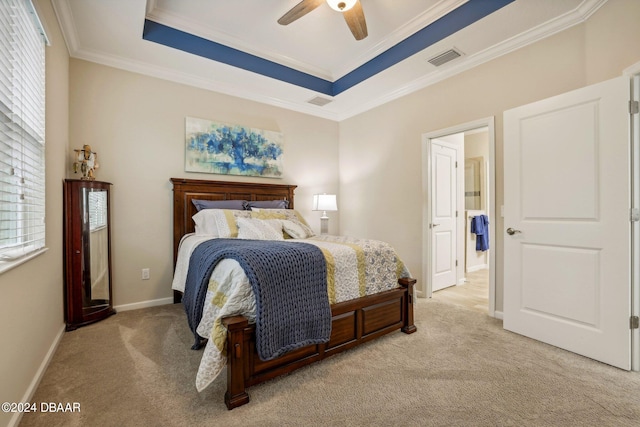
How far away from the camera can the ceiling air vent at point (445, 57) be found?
2887 millimetres


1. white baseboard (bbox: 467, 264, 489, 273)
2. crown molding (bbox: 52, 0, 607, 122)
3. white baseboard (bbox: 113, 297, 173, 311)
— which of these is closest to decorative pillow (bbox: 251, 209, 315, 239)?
white baseboard (bbox: 113, 297, 173, 311)

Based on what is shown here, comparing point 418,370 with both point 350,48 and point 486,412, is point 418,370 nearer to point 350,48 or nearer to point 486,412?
point 486,412

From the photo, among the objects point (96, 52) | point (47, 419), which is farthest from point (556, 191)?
point (96, 52)

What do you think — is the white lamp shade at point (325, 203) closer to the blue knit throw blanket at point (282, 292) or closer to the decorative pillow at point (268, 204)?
the decorative pillow at point (268, 204)

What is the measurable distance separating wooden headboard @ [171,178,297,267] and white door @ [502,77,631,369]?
9.17 feet

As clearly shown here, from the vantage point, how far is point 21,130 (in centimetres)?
164

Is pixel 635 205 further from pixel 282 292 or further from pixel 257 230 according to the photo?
pixel 257 230

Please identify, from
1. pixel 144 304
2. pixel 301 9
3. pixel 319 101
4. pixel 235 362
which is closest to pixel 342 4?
pixel 301 9

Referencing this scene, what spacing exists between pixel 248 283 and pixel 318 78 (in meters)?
3.13

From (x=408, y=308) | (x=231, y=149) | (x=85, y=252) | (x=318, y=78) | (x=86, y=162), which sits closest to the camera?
(x=408, y=308)

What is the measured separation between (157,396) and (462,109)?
3606mm

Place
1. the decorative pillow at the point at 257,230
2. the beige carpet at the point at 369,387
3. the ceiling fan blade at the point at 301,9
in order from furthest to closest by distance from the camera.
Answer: the decorative pillow at the point at 257,230
the ceiling fan blade at the point at 301,9
the beige carpet at the point at 369,387

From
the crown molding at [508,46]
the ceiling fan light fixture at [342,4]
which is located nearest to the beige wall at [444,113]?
the crown molding at [508,46]

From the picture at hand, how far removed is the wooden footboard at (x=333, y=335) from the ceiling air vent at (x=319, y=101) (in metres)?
2.77
